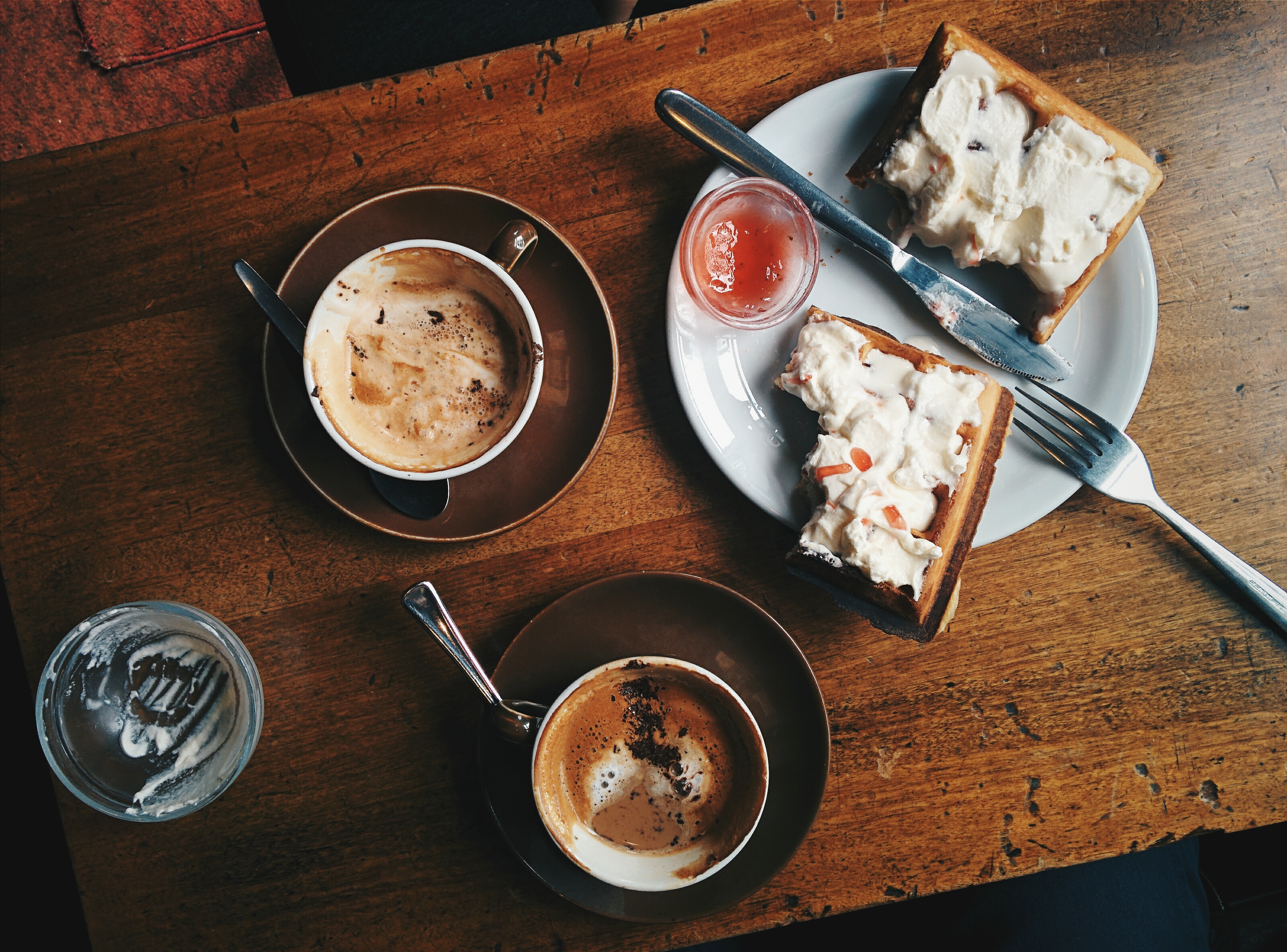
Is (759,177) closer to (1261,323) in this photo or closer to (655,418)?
(655,418)

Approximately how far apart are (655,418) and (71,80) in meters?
2.16

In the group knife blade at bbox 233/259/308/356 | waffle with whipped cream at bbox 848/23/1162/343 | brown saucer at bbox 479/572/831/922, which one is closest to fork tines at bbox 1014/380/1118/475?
waffle with whipped cream at bbox 848/23/1162/343

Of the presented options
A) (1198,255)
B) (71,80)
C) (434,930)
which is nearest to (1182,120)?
(1198,255)

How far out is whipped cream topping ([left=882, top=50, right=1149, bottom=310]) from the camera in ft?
4.84

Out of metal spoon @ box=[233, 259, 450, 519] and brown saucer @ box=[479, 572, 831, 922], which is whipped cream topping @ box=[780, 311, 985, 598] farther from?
metal spoon @ box=[233, 259, 450, 519]

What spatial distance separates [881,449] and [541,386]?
68cm

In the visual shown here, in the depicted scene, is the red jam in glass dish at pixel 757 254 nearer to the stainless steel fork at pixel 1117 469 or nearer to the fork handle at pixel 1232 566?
the stainless steel fork at pixel 1117 469

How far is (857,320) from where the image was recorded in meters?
1.66

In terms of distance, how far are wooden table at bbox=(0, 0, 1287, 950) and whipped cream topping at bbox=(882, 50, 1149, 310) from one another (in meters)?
0.22

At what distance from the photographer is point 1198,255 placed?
5.44ft

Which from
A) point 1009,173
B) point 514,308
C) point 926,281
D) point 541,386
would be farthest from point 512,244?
point 1009,173

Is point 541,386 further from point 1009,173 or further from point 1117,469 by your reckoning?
point 1117,469

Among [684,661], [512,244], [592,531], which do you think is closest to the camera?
[512,244]

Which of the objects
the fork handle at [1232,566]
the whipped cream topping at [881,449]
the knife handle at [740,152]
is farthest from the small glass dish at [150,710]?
the fork handle at [1232,566]
